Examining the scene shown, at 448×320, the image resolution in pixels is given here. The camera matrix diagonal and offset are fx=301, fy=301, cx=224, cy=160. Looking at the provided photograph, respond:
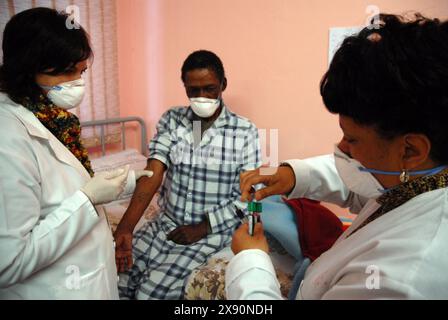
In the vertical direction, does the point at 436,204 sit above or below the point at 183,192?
above

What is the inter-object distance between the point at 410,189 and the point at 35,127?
84cm

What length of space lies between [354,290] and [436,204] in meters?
0.20

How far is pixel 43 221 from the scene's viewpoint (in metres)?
0.68

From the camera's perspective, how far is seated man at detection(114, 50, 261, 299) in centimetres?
131

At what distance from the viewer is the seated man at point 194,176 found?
4.29 ft

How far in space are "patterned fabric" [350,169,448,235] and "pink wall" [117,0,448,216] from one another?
0.94 meters

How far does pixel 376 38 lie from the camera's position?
0.55 meters

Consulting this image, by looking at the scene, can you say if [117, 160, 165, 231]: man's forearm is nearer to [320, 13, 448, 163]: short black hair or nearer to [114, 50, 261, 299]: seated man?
[114, 50, 261, 299]: seated man

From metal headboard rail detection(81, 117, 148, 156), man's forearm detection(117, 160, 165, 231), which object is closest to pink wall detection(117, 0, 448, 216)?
metal headboard rail detection(81, 117, 148, 156)

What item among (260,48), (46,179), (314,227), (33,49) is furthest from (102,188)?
(260,48)

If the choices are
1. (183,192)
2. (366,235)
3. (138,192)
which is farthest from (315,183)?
(138,192)

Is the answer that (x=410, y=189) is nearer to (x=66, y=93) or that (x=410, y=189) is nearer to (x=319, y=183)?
(x=319, y=183)

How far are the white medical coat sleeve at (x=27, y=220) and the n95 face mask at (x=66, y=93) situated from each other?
7.1 inches
